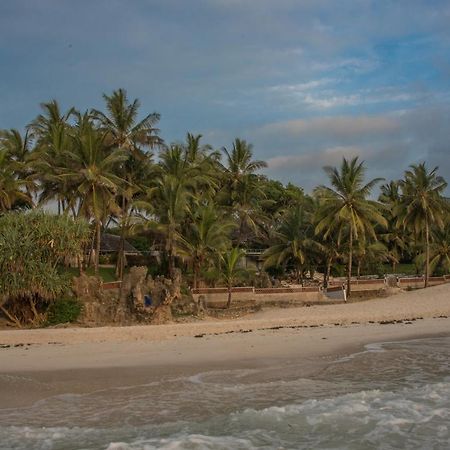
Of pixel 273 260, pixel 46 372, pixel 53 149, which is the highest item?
pixel 53 149

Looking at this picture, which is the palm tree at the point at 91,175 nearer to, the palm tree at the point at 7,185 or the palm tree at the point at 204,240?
the palm tree at the point at 7,185

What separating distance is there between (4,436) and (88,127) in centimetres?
2396

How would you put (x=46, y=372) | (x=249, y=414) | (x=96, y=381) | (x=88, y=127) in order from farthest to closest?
1. (x=88, y=127)
2. (x=46, y=372)
3. (x=96, y=381)
4. (x=249, y=414)

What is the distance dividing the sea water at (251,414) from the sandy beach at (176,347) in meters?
1.01

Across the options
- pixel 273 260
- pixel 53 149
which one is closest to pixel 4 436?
pixel 53 149

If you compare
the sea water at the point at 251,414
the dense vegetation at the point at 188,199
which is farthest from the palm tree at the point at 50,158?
the sea water at the point at 251,414

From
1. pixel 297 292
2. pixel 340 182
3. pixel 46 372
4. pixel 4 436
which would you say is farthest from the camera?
pixel 340 182

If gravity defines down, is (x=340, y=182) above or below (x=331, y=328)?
above

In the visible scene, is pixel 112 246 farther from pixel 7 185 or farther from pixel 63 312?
pixel 63 312

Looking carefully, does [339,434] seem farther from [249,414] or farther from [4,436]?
[4,436]

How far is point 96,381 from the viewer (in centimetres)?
1217

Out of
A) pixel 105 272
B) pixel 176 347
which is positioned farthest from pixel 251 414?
pixel 105 272

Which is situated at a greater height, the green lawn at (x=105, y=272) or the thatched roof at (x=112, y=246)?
the thatched roof at (x=112, y=246)

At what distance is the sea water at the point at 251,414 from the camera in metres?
8.18
